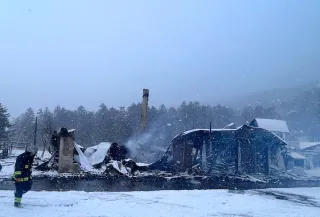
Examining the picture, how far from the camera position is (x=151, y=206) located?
10.0m

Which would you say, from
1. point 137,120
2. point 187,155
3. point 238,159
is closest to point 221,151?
point 238,159

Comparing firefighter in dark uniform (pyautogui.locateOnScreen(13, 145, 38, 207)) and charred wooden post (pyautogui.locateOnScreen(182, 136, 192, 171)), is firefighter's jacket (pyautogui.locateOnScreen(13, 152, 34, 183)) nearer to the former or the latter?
firefighter in dark uniform (pyautogui.locateOnScreen(13, 145, 38, 207))

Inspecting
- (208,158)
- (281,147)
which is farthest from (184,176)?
(281,147)

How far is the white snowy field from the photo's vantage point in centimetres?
836

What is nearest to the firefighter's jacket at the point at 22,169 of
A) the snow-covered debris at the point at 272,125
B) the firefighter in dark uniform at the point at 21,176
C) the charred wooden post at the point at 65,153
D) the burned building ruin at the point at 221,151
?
the firefighter in dark uniform at the point at 21,176

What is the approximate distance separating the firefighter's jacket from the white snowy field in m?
0.76

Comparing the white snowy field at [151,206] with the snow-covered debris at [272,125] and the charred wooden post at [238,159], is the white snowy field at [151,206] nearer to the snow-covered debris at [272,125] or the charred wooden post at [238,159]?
the charred wooden post at [238,159]

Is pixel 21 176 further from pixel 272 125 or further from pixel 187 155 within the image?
pixel 272 125

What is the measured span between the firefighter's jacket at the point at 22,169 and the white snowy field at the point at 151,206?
76cm

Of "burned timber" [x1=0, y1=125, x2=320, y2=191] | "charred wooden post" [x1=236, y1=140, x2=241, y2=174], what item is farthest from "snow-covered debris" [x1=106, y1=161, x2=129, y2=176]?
"charred wooden post" [x1=236, y1=140, x2=241, y2=174]

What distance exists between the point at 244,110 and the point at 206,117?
22.9 metres

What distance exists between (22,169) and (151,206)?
412 centimetres

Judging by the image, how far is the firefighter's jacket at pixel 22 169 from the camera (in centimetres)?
855

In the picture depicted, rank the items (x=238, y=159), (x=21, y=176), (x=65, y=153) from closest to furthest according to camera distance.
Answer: (x=21, y=176), (x=65, y=153), (x=238, y=159)
